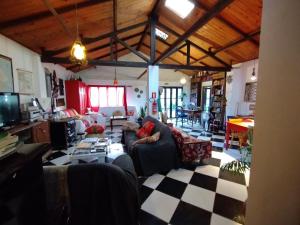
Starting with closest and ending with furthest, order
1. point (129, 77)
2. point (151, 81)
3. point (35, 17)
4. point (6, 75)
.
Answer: point (35, 17) → point (6, 75) → point (151, 81) → point (129, 77)

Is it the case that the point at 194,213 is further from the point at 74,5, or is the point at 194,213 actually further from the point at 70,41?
the point at 70,41

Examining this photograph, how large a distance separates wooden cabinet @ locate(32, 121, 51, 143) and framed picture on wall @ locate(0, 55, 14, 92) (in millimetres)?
811

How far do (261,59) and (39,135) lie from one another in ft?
12.3

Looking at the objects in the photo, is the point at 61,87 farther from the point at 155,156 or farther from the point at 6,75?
the point at 155,156

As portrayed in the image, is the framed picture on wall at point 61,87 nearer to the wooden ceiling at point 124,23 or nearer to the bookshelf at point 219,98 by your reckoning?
the wooden ceiling at point 124,23

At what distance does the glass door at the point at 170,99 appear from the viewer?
862 centimetres

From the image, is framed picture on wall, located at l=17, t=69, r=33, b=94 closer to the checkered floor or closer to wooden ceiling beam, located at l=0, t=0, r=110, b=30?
wooden ceiling beam, located at l=0, t=0, r=110, b=30

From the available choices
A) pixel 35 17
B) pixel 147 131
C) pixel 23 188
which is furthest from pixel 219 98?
pixel 23 188

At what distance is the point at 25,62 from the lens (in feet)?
11.2

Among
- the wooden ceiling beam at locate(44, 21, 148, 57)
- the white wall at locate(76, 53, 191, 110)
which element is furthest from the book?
the white wall at locate(76, 53, 191, 110)

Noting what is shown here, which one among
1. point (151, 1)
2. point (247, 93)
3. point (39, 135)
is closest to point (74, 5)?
point (151, 1)

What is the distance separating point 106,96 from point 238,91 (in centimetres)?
564

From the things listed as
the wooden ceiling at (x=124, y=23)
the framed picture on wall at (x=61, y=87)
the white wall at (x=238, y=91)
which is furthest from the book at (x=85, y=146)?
the white wall at (x=238, y=91)

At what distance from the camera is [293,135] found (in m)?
0.58
